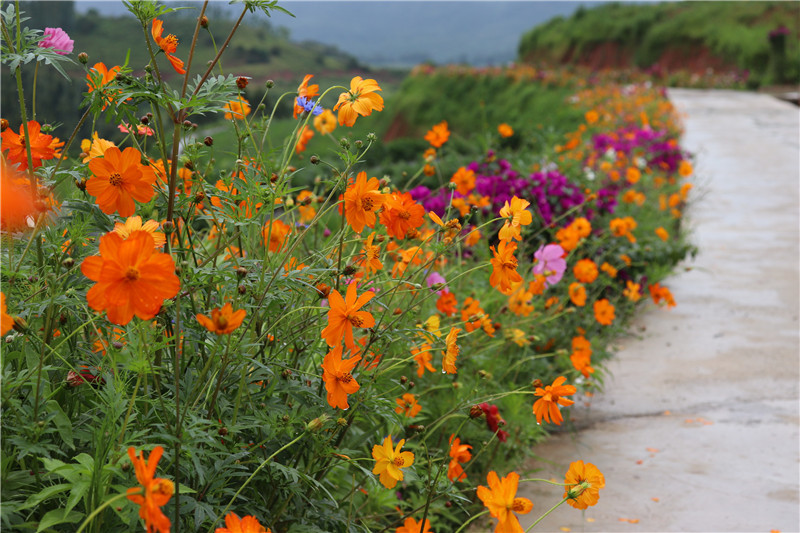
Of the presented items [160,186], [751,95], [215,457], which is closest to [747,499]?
[215,457]

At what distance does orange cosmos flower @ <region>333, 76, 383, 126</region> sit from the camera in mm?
1160

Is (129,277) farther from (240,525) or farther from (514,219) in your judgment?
(514,219)

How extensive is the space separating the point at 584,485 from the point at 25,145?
1096 mm

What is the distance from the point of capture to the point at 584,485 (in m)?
1.09

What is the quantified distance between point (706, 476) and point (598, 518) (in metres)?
0.47

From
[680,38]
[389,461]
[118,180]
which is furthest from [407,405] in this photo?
[680,38]

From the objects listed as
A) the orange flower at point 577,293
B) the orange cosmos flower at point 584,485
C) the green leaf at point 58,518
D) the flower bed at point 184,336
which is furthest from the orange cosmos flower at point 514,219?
the orange flower at point 577,293

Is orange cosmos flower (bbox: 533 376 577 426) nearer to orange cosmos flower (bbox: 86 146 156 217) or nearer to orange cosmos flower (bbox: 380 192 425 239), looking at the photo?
orange cosmos flower (bbox: 380 192 425 239)

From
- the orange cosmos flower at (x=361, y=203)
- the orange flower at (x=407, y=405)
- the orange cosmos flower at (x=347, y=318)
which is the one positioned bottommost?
the orange flower at (x=407, y=405)

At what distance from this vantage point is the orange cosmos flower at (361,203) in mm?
1104

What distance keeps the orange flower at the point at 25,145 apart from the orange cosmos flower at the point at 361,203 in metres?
0.54

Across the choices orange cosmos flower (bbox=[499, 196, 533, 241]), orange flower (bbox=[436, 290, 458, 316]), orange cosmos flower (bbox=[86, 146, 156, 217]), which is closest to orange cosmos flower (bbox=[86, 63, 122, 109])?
orange cosmos flower (bbox=[86, 146, 156, 217])

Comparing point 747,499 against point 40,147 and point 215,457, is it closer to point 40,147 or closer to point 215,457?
point 215,457

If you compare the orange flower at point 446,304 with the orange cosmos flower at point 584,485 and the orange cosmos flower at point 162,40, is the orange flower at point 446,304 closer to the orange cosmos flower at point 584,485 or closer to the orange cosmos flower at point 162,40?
the orange cosmos flower at point 584,485
